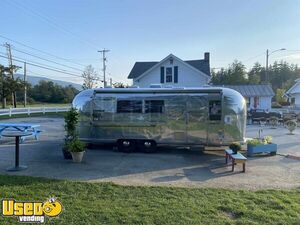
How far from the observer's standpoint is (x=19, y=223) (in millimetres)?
3930

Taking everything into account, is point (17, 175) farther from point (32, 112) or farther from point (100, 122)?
point (32, 112)

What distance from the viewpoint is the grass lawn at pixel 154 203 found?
13.5 ft

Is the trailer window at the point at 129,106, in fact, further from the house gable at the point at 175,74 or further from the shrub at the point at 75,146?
the house gable at the point at 175,74

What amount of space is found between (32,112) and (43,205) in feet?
85.5

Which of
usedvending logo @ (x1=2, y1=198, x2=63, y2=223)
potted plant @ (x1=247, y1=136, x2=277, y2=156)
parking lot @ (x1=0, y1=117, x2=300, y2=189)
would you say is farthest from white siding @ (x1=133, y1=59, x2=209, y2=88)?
usedvending logo @ (x1=2, y1=198, x2=63, y2=223)

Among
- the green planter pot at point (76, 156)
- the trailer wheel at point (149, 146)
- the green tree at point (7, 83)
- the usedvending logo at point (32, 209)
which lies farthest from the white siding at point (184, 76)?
the green tree at point (7, 83)

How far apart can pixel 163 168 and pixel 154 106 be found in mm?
3205

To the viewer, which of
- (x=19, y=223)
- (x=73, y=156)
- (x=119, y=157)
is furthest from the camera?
(x=119, y=157)

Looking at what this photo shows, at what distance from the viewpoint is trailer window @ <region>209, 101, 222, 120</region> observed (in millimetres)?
9875

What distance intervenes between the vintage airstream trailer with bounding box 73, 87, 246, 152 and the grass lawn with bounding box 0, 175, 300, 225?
172 inches

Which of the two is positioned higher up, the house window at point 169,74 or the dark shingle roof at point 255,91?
the house window at point 169,74

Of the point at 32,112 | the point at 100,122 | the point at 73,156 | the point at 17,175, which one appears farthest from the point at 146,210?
the point at 32,112

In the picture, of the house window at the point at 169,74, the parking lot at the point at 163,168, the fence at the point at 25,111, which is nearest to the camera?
the parking lot at the point at 163,168

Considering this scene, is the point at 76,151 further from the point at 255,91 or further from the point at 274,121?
the point at 255,91
